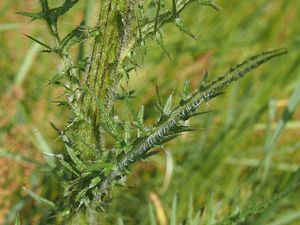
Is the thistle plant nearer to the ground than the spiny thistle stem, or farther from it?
farther from it

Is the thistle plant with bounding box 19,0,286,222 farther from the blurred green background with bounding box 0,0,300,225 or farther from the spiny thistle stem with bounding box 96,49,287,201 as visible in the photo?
the blurred green background with bounding box 0,0,300,225

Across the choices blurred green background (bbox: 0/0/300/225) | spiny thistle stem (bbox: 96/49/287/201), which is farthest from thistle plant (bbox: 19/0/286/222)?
blurred green background (bbox: 0/0/300/225)

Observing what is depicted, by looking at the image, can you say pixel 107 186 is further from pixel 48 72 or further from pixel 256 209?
pixel 48 72

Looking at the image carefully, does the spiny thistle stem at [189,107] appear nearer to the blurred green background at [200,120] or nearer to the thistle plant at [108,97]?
the thistle plant at [108,97]

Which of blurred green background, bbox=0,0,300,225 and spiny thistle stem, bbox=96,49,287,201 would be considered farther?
blurred green background, bbox=0,0,300,225

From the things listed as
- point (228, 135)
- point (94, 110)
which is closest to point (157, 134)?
point (94, 110)

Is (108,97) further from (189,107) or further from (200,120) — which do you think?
(200,120)

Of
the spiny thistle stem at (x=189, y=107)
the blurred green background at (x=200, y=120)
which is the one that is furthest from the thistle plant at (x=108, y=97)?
the blurred green background at (x=200, y=120)
